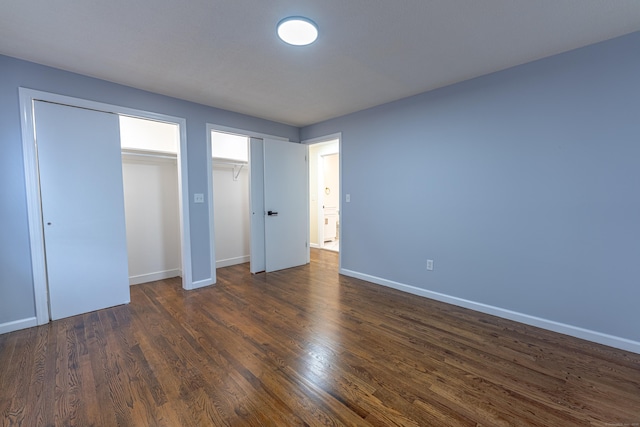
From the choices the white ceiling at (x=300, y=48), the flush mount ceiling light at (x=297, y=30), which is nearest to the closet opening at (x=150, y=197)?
the white ceiling at (x=300, y=48)

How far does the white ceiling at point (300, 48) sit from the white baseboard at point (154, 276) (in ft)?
8.37

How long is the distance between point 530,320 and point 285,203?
3.55 meters

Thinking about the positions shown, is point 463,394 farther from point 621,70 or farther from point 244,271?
point 244,271

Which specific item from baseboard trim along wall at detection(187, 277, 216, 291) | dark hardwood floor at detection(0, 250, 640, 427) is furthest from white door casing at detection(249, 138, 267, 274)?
dark hardwood floor at detection(0, 250, 640, 427)

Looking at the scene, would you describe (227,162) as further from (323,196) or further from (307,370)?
(307,370)

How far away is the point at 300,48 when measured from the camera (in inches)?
86.9

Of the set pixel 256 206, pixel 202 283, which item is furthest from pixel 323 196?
pixel 202 283

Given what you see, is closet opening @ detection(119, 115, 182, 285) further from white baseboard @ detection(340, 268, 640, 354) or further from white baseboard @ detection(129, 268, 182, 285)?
white baseboard @ detection(340, 268, 640, 354)

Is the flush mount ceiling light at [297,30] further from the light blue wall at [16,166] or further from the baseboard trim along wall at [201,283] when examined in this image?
the baseboard trim along wall at [201,283]

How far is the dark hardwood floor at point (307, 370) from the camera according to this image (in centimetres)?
150

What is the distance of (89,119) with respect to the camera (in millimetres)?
2783

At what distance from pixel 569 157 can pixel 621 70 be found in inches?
27.8

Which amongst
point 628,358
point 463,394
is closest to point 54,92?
point 463,394

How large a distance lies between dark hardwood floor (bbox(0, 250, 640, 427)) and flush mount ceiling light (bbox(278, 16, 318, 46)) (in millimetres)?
2452
